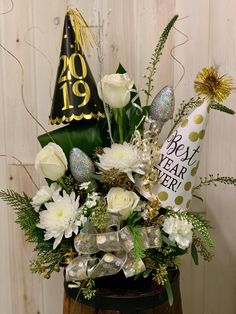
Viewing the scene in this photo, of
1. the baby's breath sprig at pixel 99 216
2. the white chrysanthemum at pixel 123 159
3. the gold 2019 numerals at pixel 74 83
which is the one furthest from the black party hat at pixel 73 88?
the baby's breath sprig at pixel 99 216

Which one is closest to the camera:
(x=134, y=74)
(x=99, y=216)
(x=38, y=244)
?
(x=99, y=216)

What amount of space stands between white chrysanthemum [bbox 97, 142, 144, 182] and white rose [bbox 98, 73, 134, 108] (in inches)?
3.9

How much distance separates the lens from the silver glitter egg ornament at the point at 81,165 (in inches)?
36.3

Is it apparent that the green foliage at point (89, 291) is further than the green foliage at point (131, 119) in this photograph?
No

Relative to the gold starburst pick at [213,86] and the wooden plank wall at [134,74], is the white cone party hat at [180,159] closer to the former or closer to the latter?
the gold starburst pick at [213,86]

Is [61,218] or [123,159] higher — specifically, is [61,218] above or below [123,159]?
below

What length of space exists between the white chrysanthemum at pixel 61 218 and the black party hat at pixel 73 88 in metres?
0.19

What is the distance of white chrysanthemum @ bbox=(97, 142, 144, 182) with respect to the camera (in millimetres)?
882

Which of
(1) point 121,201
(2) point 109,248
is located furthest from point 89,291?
(1) point 121,201

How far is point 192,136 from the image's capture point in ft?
2.98

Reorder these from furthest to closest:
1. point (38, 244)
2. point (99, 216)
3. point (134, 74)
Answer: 1. point (134, 74)
2. point (38, 244)
3. point (99, 216)

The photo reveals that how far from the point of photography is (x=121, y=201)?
2.85 ft

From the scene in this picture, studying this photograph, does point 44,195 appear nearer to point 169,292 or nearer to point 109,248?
point 109,248

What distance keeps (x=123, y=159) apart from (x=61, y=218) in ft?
0.61
